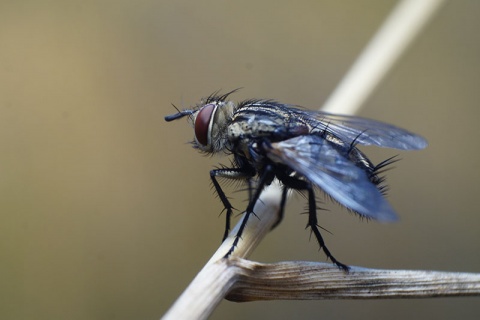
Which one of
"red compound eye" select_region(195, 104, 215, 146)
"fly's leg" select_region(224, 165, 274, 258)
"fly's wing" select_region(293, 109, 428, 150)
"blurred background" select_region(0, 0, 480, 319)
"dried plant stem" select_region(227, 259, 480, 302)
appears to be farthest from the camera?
"blurred background" select_region(0, 0, 480, 319)

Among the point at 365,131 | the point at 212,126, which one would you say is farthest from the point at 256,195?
the point at 365,131

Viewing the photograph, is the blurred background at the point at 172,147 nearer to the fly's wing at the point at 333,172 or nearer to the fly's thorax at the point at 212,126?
the fly's thorax at the point at 212,126

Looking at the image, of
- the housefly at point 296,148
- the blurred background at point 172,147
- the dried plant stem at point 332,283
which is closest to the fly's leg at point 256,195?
the housefly at point 296,148

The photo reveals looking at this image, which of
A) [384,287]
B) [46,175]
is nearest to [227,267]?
[384,287]

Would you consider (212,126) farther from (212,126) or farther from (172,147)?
(172,147)

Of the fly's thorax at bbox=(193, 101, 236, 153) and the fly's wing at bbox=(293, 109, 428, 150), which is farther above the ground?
the fly's wing at bbox=(293, 109, 428, 150)

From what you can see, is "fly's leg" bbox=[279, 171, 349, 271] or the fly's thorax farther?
the fly's thorax

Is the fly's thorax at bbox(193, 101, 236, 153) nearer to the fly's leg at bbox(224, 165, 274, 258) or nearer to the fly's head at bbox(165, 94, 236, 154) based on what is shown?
the fly's head at bbox(165, 94, 236, 154)

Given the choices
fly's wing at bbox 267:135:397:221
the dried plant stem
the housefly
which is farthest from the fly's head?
the dried plant stem

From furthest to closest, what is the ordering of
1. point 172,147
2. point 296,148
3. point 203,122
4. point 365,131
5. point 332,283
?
point 172,147, point 365,131, point 203,122, point 296,148, point 332,283
